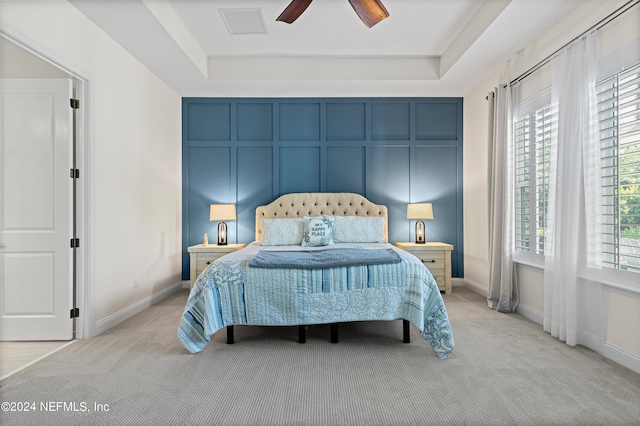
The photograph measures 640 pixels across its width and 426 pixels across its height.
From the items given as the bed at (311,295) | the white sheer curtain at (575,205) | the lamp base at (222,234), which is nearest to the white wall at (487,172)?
the white sheer curtain at (575,205)

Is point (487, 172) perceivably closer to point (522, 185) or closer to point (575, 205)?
point (522, 185)

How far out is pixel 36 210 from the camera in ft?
9.71

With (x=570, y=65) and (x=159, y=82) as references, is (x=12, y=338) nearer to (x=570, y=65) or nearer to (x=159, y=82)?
(x=159, y=82)

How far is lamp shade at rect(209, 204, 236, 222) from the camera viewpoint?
4.64 metres

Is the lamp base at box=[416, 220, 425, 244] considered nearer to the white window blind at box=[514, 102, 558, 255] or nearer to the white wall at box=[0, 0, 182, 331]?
the white window blind at box=[514, 102, 558, 255]

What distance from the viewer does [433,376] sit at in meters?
2.29

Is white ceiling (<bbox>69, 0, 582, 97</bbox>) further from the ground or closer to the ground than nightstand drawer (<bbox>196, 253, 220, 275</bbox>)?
further from the ground

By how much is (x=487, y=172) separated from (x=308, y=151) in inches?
99.2

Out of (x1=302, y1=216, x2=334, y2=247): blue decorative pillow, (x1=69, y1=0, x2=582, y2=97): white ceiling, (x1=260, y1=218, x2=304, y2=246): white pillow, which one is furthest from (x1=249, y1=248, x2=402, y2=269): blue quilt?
(x1=69, y1=0, x2=582, y2=97): white ceiling

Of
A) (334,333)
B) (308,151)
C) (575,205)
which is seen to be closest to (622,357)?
(575,205)

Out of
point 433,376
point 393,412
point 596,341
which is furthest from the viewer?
point 596,341

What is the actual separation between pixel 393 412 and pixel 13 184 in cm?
361

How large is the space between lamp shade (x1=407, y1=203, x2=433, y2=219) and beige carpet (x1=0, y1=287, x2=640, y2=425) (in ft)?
6.40

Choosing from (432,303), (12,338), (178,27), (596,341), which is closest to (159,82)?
(178,27)
